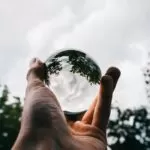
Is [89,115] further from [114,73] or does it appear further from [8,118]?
[8,118]

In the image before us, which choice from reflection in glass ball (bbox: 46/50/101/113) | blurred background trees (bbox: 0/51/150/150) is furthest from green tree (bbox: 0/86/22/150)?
reflection in glass ball (bbox: 46/50/101/113)

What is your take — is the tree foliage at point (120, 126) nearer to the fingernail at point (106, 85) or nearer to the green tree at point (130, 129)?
the green tree at point (130, 129)

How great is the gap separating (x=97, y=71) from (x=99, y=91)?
0.49ft

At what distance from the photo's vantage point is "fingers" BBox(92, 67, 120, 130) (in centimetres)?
218

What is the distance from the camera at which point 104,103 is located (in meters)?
2.19

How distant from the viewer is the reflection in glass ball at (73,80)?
87.9 inches

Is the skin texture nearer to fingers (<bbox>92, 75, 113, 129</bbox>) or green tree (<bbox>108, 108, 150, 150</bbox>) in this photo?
fingers (<bbox>92, 75, 113, 129</bbox>)

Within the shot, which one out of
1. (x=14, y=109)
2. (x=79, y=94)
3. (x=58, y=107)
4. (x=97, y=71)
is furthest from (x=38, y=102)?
(x=14, y=109)

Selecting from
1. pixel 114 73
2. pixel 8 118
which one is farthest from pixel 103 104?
pixel 8 118

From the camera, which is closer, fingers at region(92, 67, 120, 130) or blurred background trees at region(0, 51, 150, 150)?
fingers at region(92, 67, 120, 130)

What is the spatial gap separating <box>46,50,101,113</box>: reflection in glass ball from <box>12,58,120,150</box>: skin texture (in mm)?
42

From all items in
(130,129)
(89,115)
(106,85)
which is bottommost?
(130,129)

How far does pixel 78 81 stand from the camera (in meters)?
2.29

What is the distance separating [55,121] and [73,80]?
309 mm
